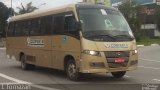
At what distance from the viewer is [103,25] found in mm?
15469

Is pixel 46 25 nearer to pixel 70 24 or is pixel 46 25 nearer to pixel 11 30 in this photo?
pixel 70 24

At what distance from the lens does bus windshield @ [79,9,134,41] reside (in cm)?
1516

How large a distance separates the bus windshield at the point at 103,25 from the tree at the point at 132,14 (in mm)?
53957

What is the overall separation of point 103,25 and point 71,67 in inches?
73.2

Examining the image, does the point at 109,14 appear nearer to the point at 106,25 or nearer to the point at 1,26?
the point at 106,25

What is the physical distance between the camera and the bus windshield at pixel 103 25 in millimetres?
15164

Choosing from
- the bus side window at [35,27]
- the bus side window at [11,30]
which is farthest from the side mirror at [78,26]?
the bus side window at [11,30]

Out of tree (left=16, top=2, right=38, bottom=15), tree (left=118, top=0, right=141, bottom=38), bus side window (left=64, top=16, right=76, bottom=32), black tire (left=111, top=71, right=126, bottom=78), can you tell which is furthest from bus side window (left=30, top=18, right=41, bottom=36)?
tree (left=16, top=2, right=38, bottom=15)

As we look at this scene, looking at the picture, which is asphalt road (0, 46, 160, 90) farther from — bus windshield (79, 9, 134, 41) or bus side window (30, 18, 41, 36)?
bus side window (30, 18, 41, 36)

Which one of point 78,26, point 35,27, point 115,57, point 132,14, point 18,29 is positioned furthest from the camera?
point 132,14

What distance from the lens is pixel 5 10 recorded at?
108 m

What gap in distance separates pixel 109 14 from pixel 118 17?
377 mm

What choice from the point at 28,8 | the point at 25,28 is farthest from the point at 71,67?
the point at 28,8

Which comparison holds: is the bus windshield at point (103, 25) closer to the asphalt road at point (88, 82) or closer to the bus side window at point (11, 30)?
the asphalt road at point (88, 82)
